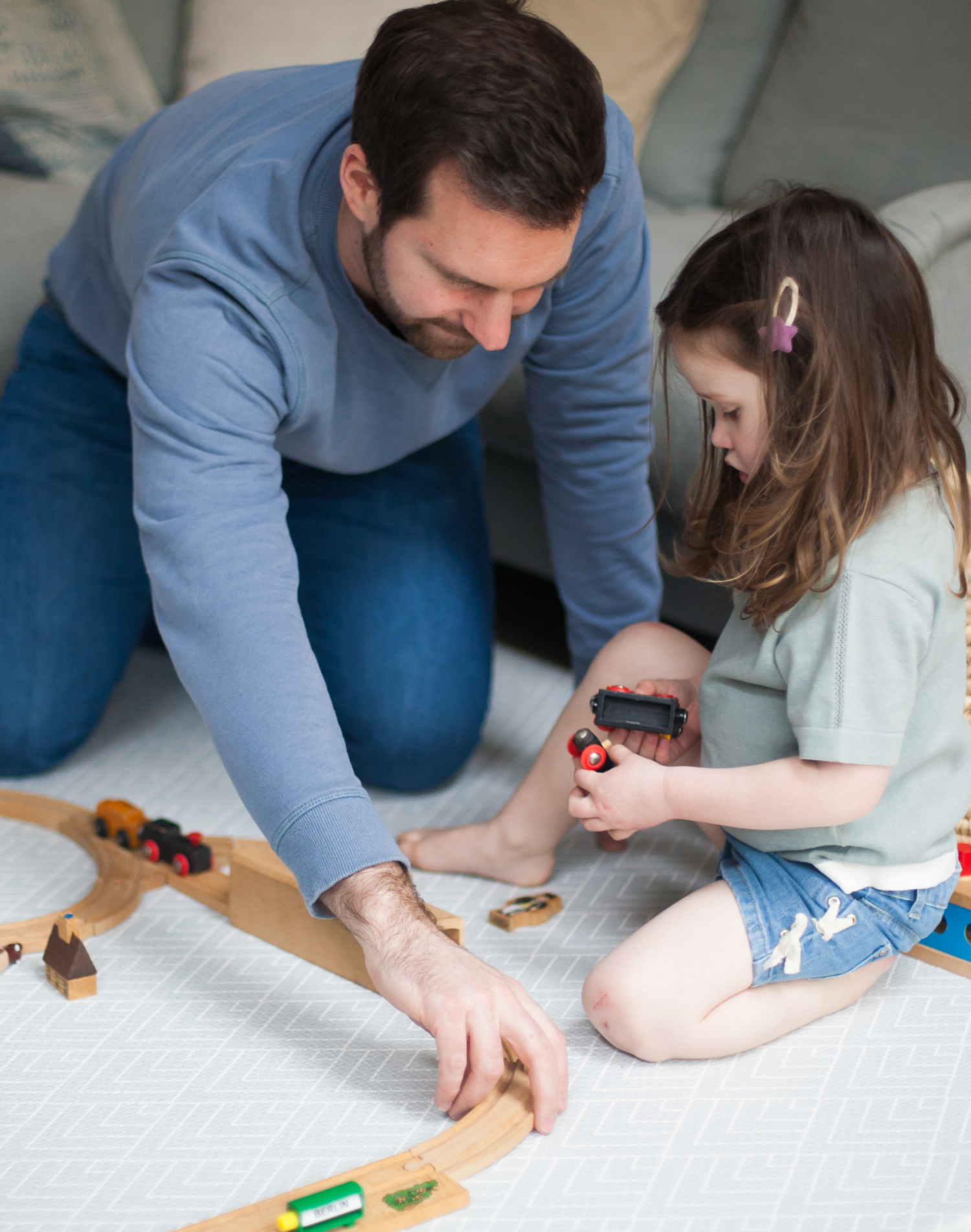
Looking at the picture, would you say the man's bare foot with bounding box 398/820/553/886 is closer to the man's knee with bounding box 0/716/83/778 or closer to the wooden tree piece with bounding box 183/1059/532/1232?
the wooden tree piece with bounding box 183/1059/532/1232

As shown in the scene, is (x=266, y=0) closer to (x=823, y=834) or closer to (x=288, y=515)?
(x=288, y=515)

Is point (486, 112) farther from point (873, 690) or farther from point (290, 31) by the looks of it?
point (290, 31)

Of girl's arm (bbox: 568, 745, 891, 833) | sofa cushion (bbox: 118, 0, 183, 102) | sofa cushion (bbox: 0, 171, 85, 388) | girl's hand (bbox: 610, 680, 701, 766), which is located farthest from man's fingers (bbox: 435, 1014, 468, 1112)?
sofa cushion (bbox: 118, 0, 183, 102)

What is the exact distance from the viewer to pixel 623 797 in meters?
0.88

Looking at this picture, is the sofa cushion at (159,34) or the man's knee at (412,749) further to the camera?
the sofa cushion at (159,34)

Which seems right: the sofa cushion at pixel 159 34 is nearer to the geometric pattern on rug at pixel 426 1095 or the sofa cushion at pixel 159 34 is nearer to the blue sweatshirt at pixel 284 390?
the blue sweatshirt at pixel 284 390

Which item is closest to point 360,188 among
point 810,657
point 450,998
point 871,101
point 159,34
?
point 810,657

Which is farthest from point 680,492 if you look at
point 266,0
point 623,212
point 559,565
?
point 266,0

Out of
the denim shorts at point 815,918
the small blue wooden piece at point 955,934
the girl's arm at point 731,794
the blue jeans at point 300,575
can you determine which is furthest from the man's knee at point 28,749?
the small blue wooden piece at point 955,934

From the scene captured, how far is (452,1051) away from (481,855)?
0.39 metres

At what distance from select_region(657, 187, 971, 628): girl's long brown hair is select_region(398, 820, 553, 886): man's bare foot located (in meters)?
0.37

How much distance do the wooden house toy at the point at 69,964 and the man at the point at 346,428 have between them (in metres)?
0.20

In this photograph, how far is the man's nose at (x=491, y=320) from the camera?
885 millimetres

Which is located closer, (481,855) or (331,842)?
(331,842)
